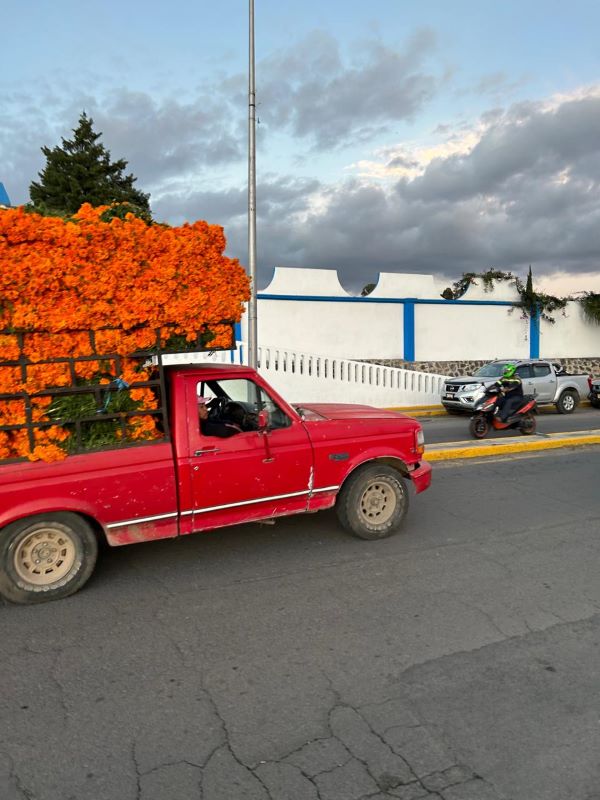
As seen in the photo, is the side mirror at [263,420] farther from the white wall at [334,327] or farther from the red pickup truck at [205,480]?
the white wall at [334,327]

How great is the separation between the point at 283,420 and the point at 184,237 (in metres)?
1.70

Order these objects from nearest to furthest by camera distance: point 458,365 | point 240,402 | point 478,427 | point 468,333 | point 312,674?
point 312,674, point 240,402, point 478,427, point 458,365, point 468,333

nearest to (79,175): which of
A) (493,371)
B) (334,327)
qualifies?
(334,327)

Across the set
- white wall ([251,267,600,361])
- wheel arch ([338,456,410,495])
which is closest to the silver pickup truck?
white wall ([251,267,600,361])

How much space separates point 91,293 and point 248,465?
1.77m

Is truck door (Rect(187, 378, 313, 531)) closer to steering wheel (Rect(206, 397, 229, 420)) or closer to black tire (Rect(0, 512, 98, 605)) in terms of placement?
steering wheel (Rect(206, 397, 229, 420))

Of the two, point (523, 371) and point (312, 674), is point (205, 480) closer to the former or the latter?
point (312, 674)

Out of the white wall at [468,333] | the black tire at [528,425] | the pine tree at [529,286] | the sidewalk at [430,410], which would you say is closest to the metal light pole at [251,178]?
the sidewalk at [430,410]

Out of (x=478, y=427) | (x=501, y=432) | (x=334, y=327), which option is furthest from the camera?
(x=334, y=327)

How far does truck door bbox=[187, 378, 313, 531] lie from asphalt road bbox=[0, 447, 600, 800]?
0.48 meters

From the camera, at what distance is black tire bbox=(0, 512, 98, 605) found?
415cm

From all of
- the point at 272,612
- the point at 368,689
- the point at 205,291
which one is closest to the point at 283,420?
the point at 205,291

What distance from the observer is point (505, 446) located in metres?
9.63

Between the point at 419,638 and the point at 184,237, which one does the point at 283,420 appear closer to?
the point at 184,237
